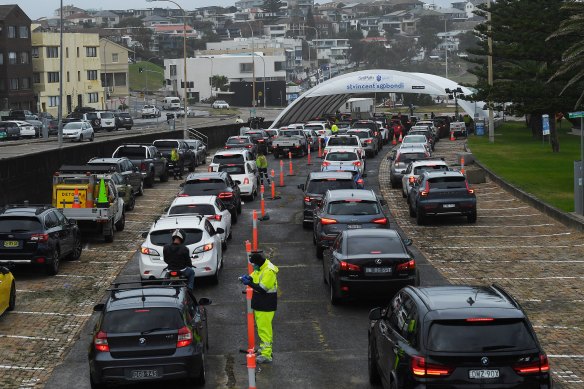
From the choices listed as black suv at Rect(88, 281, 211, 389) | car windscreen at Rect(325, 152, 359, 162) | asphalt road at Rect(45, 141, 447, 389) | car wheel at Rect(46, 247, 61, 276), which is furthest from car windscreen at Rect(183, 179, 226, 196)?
black suv at Rect(88, 281, 211, 389)

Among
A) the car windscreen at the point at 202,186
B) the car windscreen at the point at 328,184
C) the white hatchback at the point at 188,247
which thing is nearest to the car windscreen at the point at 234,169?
the car windscreen at the point at 202,186

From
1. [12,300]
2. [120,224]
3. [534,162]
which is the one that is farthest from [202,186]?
[534,162]

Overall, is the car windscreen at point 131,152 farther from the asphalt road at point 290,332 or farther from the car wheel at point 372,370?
the car wheel at point 372,370

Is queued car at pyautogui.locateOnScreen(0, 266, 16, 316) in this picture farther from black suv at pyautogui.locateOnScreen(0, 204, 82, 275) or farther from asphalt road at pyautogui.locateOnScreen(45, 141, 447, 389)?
black suv at pyautogui.locateOnScreen(0, 204, 82, 275)

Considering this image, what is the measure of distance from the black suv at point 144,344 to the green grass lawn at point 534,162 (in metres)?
20.6

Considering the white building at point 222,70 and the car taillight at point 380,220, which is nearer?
the car taillight at point 380,220

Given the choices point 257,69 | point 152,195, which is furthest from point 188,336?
point 257,69

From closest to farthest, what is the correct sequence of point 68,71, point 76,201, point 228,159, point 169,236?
1. point 169,236
2. point 76,201
3. point 228,159
4. point 68,71

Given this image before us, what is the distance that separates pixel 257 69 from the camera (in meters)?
181

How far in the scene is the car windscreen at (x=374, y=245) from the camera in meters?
19.5

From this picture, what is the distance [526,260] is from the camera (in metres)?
25.0

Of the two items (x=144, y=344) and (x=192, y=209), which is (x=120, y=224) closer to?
(x=192, y=209)

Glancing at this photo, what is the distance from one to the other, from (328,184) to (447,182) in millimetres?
3504

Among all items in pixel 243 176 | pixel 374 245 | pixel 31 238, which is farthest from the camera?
pixel 243 176
